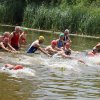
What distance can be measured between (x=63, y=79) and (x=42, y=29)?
87.7ft

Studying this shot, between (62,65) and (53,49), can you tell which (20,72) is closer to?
(62,65)

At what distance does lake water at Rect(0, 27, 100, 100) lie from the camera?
382 inches

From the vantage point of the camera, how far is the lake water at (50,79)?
9.70 metres

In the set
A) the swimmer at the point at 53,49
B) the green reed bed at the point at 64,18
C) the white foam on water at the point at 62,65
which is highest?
the green reed bed at the point at 64,18

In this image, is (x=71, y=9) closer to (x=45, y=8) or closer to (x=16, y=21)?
(x=45, y=8)

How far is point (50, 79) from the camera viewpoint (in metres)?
11.9

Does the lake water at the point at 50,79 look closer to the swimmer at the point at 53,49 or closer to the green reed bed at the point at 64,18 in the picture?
the swimmer at the point at 53,49

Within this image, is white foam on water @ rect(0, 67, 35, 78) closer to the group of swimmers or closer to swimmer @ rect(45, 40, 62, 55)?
the group of swimmers

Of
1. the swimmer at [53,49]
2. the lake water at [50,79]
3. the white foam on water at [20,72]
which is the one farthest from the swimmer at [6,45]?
the white foam on water at [20,72]

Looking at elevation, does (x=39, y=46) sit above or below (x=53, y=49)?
above

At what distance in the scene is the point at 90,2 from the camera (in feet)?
137

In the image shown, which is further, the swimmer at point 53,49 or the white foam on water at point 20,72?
the swimmer at point 53,49

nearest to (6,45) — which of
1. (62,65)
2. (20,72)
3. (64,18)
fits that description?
(62,65)

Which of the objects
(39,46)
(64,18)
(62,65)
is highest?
(64,18)
